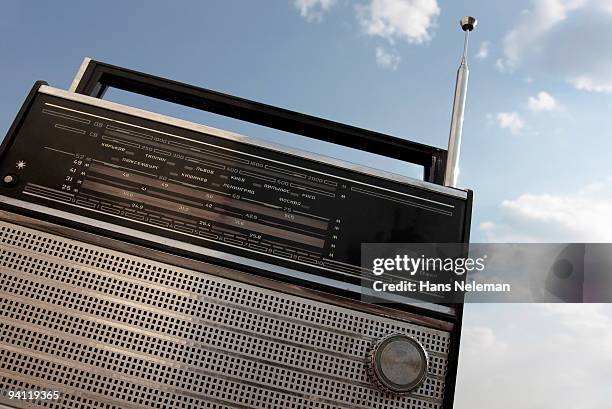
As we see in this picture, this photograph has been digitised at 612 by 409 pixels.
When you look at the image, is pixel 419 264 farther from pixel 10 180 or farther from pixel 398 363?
pixel 10 180

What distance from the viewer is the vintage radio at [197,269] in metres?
0.90

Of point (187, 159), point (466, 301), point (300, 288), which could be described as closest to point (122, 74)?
point (187, 159)

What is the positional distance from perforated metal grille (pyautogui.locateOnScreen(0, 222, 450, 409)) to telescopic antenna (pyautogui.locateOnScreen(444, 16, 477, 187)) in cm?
36

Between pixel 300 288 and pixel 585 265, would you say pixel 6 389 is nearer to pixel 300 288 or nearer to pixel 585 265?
pixel 300 288

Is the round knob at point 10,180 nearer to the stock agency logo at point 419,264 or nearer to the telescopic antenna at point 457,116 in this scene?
the stock agency logo at point 419,264

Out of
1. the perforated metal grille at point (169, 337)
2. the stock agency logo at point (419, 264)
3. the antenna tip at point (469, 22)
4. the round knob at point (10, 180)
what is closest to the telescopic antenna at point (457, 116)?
the antenna tip at point (469, 22)

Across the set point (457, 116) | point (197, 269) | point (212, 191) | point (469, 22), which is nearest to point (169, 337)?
point (197, 269)

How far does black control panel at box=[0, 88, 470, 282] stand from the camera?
0.99 meters

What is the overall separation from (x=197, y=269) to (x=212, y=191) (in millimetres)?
151

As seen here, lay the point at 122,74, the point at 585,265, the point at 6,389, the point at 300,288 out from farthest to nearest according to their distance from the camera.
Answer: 1. the point at 122,74
2. the point at 585,265
3. the point at 300,288
4. the point at 6,389

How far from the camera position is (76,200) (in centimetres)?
100

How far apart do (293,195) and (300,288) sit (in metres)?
0.18

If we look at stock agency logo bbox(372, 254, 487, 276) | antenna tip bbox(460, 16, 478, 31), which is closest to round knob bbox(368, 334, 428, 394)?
stock agency logo bbox(372, 254, 487, 276)

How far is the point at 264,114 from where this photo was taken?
1.20m
